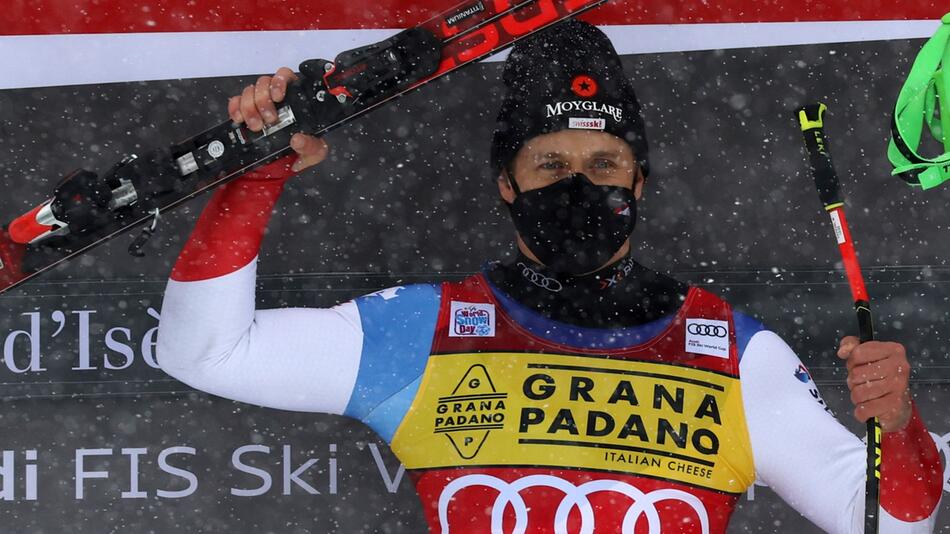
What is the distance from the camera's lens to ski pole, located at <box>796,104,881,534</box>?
2244 mm

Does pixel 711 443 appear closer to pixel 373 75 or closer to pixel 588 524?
pixel 588 524

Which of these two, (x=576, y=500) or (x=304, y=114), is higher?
(x=304, y=114)

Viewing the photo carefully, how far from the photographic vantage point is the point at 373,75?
2293 mm

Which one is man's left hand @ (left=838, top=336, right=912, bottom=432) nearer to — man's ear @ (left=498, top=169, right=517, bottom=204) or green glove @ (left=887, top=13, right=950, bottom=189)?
green glove @ (left=887, top=13, right=950, bottom=189)

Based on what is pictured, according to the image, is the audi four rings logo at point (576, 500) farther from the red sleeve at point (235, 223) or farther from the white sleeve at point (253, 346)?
the red sleeve at point (235, 223)

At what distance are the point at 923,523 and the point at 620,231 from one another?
89 centimetres

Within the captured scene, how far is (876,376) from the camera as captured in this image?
222cm

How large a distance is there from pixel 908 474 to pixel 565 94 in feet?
3.70

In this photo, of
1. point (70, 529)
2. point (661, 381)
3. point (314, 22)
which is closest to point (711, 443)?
point (661, 381)

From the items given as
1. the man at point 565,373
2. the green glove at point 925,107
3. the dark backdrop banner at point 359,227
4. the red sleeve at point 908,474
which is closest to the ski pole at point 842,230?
the red sleeve at point 908,474

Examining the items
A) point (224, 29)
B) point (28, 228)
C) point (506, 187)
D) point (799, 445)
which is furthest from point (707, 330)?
point (224, 29)

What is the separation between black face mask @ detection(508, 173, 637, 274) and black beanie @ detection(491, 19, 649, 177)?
160 millimetres

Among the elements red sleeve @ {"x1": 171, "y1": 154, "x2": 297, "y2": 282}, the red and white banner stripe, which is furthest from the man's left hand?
the red and white banner stripe

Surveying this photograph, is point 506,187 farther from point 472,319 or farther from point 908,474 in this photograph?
point 908,474
